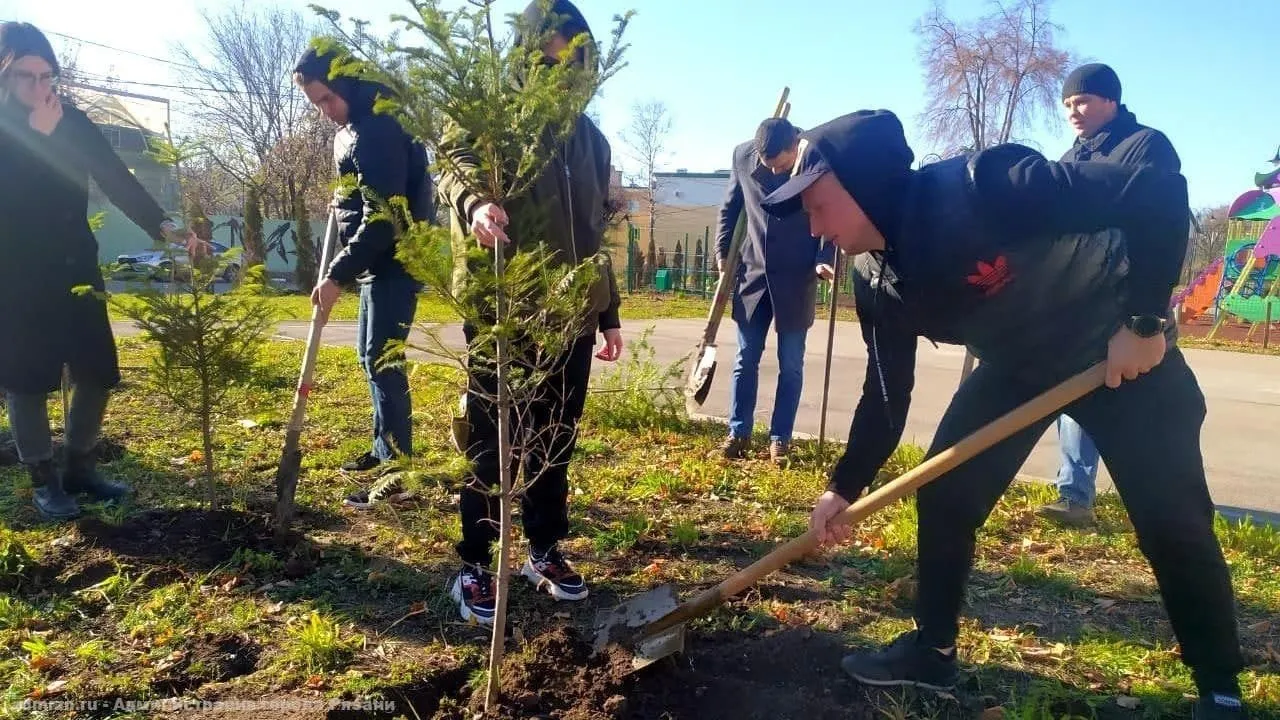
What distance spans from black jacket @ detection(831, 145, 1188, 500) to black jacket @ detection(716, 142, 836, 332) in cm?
257

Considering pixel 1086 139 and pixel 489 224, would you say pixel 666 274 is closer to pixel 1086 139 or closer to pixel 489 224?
pixel 1086 139

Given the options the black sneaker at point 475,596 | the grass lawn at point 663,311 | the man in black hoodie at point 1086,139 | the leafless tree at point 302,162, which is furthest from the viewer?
A: the leafless tree at point 302,162

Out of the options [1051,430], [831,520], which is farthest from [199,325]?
[1051,430]

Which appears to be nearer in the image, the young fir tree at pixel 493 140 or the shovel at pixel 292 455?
the young fir tree at pixel 493 140

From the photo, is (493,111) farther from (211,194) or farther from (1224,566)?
(211,194)

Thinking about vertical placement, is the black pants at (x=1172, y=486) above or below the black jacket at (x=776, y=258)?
below

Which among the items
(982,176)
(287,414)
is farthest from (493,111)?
(287,414)

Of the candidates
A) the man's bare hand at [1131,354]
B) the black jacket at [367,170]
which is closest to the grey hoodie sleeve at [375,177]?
the black jacket at [367,170]

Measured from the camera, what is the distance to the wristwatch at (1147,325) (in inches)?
82.6

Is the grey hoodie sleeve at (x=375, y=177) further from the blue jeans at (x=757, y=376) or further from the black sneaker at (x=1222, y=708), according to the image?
the black sneaker at (x=1222, y=708)

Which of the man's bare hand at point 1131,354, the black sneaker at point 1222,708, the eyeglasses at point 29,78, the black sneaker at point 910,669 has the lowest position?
the black sneaker at point 910,669

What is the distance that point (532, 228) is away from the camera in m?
2.56

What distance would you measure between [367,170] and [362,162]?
48 mm

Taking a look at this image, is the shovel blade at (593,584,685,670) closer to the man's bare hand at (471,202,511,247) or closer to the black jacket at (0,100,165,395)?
the man's bare hand at (471,202,511,247)
